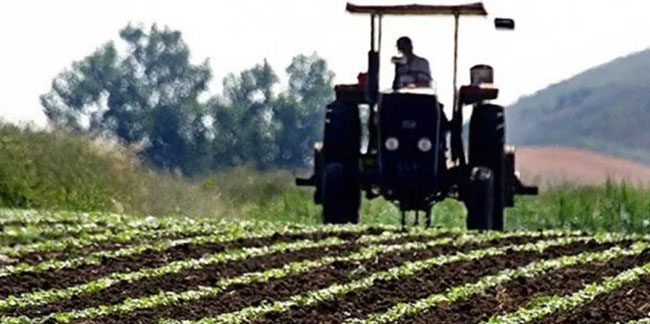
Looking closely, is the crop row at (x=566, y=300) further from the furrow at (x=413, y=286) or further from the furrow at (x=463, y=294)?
the furrow at (x=413, y=286)

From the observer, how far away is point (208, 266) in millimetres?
16250

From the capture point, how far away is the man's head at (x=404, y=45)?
2045cm

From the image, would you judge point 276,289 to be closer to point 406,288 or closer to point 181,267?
point 406,288

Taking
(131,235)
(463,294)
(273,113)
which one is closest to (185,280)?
(463,294)

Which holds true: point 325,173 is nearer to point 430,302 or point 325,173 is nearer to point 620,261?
point 620,261

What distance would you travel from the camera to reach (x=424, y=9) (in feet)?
69.9

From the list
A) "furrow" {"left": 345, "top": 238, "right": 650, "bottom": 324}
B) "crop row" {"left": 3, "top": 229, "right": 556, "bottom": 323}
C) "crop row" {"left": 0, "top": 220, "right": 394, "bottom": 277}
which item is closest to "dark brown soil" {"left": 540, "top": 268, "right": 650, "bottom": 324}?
"furrow" {"left": 345, "top": 238, "right": 650, "bottom": 324}

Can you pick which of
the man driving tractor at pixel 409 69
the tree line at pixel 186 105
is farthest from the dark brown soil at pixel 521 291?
the tree line at pixel 186 105

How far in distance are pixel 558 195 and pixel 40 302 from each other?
1292 cm

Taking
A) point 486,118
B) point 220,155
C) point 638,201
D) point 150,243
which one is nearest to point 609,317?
point 150,243

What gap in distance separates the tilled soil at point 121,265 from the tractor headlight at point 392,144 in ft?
4.60

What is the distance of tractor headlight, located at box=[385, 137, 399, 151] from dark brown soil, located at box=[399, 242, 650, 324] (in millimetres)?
3568

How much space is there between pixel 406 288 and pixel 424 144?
541cm

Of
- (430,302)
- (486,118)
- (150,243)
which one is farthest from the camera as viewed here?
(486,118)
